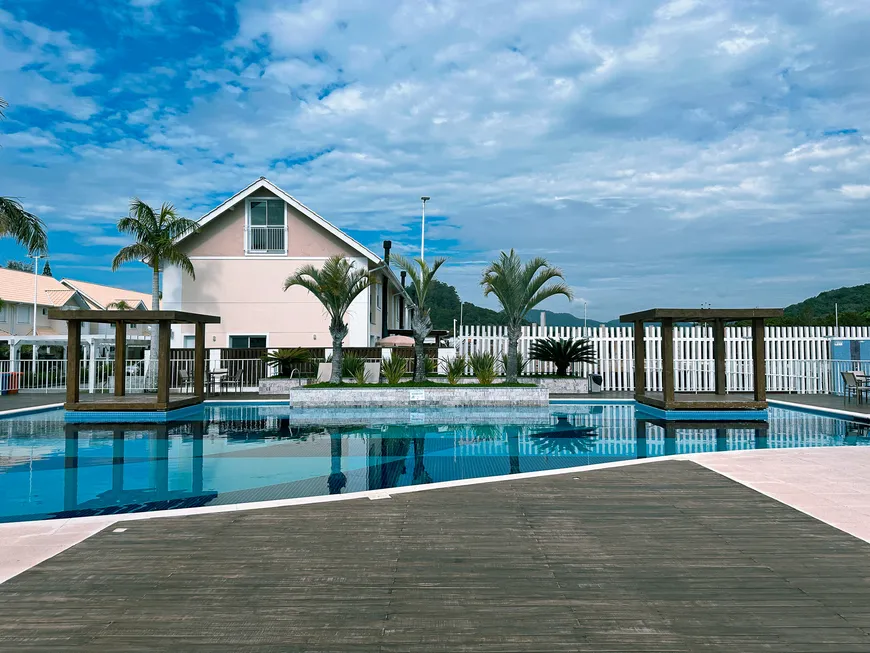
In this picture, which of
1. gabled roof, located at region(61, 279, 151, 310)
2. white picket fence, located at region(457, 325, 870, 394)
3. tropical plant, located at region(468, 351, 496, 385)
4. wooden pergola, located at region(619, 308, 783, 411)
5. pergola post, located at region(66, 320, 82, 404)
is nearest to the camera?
wooden pergola, located at region(619, 308, 783, 411)

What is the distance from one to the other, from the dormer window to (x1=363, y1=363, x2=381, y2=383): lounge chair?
768 cm

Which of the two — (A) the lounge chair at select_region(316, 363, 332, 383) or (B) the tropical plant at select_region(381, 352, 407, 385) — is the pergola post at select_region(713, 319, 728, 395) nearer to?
(B) the tropical plant at select_region(381, 352, 407, 385)

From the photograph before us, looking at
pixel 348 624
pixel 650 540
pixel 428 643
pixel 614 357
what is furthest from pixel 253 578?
pixel 614 357

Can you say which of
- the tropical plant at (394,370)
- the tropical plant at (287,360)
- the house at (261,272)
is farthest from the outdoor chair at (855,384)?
the tropical plant at (287,360)

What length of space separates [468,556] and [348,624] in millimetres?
1268

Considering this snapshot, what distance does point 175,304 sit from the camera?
24.2 m

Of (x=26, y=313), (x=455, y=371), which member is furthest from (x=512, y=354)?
(x=26, y=313)

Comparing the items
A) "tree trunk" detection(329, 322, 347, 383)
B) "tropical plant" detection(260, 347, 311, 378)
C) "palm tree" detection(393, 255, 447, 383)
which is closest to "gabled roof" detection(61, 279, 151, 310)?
"tropical plant" detection(260, 347, 311, 378)

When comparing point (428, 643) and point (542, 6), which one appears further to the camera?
point (542, 6)

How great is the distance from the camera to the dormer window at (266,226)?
24.6m

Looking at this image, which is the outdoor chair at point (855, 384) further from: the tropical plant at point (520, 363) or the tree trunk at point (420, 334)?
the tree trunk at point (420, 334)

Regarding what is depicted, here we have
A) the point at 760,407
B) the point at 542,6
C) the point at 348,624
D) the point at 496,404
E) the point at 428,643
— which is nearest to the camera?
the point at 428,643

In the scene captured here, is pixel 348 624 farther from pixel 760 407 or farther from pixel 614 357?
pixel 614 357

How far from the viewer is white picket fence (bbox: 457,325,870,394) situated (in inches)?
789
